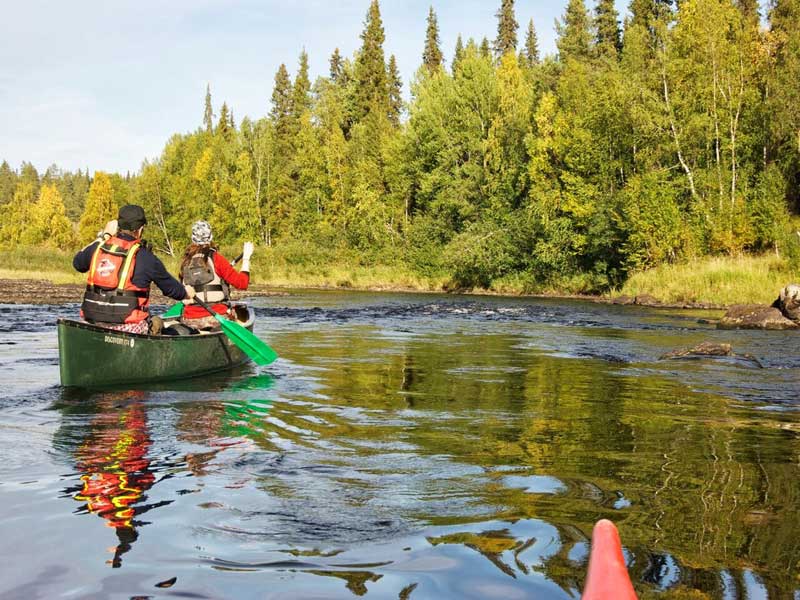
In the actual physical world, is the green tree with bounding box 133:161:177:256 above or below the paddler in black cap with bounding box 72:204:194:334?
above

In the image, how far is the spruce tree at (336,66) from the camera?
82.4m

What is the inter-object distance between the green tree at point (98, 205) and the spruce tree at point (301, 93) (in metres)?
18.9

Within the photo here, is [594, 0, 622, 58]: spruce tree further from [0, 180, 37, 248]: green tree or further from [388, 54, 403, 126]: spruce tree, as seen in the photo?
[0, 180, 37, 248]: green tree

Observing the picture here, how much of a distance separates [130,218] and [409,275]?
38.3 m

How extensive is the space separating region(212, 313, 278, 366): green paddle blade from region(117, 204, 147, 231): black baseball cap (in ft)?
7.76

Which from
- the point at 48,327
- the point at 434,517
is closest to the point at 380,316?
the point at 48,327

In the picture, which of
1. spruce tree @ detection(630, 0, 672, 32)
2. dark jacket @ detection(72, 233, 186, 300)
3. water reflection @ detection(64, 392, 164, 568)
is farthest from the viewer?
spruce tree @ detection(630, 0, 672, 32)

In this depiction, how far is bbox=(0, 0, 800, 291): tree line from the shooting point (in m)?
34.3

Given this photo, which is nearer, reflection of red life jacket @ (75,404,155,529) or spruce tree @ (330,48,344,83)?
reflection of red life jacket @ (75,404,155,529)

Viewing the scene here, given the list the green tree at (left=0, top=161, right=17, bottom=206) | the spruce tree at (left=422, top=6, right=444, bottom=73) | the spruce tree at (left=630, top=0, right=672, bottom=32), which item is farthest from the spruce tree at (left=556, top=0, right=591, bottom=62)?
the green tree at (left=0, top=161, right=17, bottom=206)

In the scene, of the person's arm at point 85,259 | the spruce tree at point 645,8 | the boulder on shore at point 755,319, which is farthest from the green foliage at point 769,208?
the spruce tree at point 645,8

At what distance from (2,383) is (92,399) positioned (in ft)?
5.09

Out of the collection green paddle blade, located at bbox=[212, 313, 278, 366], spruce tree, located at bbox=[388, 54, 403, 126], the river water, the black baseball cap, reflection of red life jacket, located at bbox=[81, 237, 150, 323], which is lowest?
the river water

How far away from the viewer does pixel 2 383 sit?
914 centimetres
